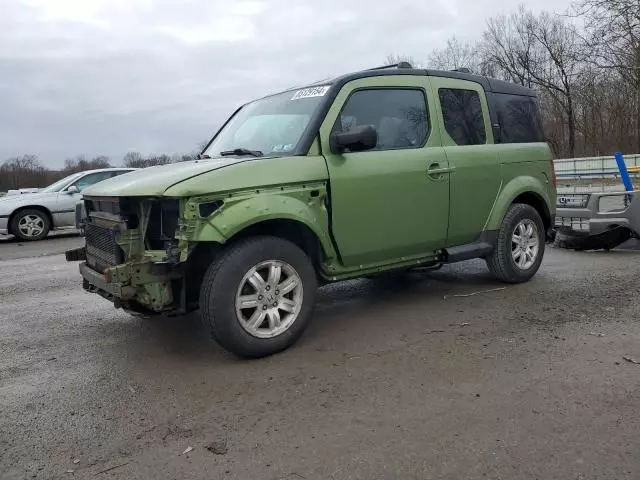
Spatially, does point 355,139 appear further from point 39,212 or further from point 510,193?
point 39,212

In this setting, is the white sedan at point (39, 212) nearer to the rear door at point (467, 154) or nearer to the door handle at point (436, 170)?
the rear door at point (467, 154)

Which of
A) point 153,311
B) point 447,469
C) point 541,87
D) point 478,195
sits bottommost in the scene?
point 447,469

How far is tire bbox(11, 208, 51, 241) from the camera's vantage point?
12.8m

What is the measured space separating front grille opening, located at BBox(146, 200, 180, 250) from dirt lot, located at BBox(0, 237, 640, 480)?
2.89ft

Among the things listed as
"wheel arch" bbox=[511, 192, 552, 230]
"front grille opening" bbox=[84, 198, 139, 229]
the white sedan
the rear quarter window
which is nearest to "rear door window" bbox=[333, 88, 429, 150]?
the rear quarter window

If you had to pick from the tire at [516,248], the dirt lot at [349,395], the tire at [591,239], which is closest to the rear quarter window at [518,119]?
the tire at [516,248]

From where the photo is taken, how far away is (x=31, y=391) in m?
3.75

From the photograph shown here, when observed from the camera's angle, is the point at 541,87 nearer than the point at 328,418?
No

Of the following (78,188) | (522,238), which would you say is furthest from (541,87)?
(522,238)

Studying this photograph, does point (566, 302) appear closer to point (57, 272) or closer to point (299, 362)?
point (299, 362)

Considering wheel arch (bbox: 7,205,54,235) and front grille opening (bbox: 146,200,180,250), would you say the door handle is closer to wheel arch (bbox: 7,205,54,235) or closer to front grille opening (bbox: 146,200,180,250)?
front grille opening (bbox: 146,200,180,250)

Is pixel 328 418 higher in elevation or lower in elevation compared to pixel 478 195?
lower

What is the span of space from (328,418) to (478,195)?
316 centimetres

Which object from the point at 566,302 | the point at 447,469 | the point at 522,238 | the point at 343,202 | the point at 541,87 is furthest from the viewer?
the point at 541,87
